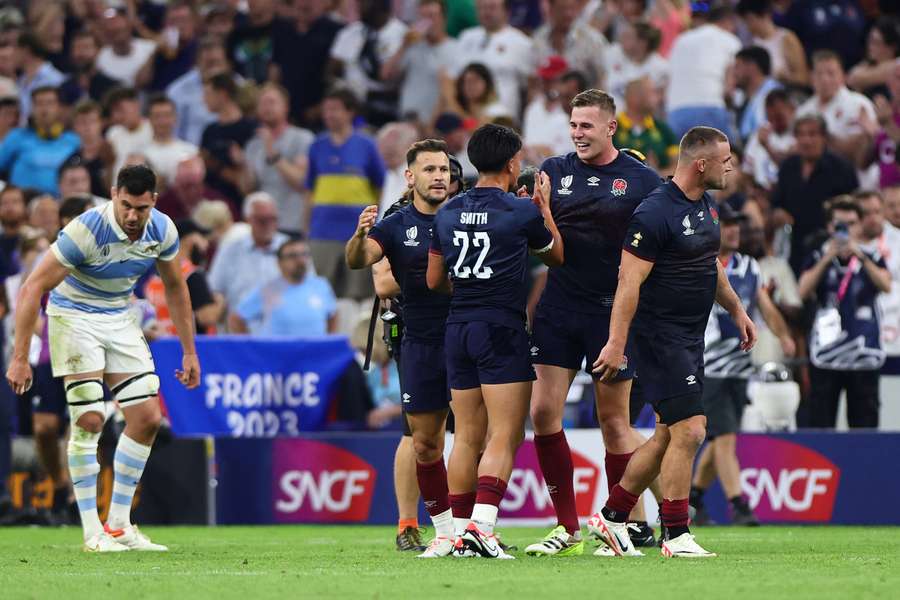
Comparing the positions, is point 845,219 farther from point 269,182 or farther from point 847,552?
point 269,182

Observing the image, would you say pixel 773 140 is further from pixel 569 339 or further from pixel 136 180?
pixel 136 180

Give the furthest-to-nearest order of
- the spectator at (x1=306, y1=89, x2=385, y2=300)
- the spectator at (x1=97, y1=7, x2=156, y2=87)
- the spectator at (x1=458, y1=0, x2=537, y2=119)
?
the spectator at (x1=97, y1=7, x2=156, y2=87) < the spectator at (x1=458, y1=0, x2=537, y2=119) < the spectator at (x1=306, y1=89, x2=385, y2=300)

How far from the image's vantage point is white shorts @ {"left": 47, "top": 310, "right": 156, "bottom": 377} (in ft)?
37.6

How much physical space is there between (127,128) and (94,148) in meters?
0.46

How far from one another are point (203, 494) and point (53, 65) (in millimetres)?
10318

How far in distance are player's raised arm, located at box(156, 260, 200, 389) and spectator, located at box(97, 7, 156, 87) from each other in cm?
1164

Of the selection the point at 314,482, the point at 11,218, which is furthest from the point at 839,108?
the point at 11,218

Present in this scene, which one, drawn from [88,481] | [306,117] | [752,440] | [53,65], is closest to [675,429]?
[88,481]

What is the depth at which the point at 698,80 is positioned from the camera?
1850cm

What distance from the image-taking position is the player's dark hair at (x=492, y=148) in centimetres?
991

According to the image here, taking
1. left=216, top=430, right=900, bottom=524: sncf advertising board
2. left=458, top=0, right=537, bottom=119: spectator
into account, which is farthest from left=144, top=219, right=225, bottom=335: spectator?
left=458, top=0, right=537, bottom=119: spectator

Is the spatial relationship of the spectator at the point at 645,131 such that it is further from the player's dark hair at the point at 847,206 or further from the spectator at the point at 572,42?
the player's dark hair at the point at 847,206

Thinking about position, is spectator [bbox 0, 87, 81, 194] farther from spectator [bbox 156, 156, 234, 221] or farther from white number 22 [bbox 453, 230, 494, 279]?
white number 22 [bbox 453, 230, 494, 279]

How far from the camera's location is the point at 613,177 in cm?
1050
